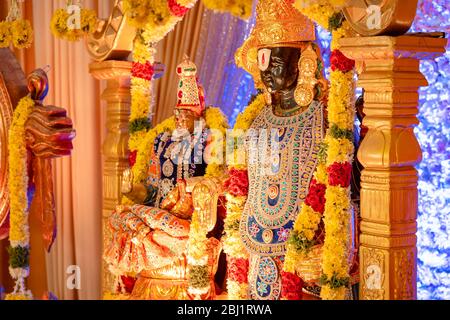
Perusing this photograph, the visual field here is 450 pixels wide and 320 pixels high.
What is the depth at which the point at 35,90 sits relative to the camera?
5809mm

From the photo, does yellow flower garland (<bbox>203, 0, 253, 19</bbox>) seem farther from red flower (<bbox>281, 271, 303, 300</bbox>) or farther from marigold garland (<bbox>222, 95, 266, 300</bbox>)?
red flower (<bbox>281, 271, 303, 300</bbox>)

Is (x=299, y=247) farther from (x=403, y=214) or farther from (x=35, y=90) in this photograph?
(x=35, y=90)

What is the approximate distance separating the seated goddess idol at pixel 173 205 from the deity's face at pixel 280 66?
71 centimetres

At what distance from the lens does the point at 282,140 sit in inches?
200

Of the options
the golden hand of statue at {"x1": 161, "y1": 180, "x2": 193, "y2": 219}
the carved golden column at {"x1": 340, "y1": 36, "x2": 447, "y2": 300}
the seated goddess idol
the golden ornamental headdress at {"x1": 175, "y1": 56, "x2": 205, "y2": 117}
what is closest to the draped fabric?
the seated goddess idol

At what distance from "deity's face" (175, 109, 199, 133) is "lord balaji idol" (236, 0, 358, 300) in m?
0.69


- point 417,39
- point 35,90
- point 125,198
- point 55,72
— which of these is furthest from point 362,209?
point 55,72

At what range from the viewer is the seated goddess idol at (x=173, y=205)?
17.8 ft

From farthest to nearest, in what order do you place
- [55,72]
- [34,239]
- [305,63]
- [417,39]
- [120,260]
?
1. [55,72]
2. [34,239]
3. [120,260]
4. [305,63]
5. [417,39]

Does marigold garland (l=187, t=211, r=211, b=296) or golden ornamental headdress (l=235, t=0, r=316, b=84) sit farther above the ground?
golden ornamental headdress (l=235, t=0, r=316, b=84)

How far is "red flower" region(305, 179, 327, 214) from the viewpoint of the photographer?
184 inches

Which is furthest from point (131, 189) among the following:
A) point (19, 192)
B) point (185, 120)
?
point (19, 192)

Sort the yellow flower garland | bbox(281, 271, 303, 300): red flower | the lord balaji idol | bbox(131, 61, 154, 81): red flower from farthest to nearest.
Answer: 1. bbox(131, 61, 154, 81): red flower
2. the lord balaji idol
3. bbox(281, 271, 303, 300): red flower
4. the yellow flower garland

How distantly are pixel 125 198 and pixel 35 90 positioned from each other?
39.8 inches
